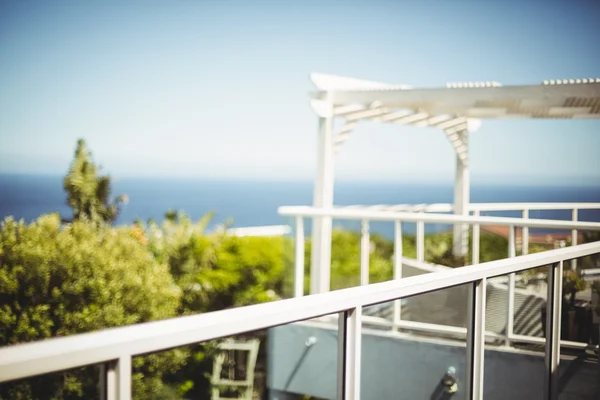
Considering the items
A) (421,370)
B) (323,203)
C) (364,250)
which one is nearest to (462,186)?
(323,203)

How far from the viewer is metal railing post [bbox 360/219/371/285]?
516 centimetres

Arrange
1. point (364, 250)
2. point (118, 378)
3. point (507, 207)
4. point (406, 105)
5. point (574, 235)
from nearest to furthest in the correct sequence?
point (118, 378) → point (574, 235) → point (364, 250) → point (406, 105) → point (507, 207)

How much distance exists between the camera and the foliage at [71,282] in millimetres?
7879

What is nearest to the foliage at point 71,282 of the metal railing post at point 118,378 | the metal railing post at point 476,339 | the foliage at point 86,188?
the foliage at point 86,188

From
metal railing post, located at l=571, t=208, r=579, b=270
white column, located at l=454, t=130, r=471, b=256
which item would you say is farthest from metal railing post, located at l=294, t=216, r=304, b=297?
white column, located at l=454, t=130, r=471, b=256

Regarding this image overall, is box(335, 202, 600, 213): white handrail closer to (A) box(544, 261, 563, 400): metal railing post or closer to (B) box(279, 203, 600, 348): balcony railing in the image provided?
(B) box(279, 203, 600, 348): balcony railing

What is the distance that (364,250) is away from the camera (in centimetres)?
516

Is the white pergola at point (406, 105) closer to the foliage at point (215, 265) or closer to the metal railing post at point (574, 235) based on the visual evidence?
the metal railing post at point (574, 235)

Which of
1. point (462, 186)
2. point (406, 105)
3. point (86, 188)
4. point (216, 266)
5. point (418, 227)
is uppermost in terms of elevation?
point (406, 105)

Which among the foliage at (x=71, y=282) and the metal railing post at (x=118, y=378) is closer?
the metal railing post at (x=118, y=378)

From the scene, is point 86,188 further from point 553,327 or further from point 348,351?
point 348,351

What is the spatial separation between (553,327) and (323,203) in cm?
406

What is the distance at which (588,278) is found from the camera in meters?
2.97

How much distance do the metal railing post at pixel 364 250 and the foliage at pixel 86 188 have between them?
10.4 m
